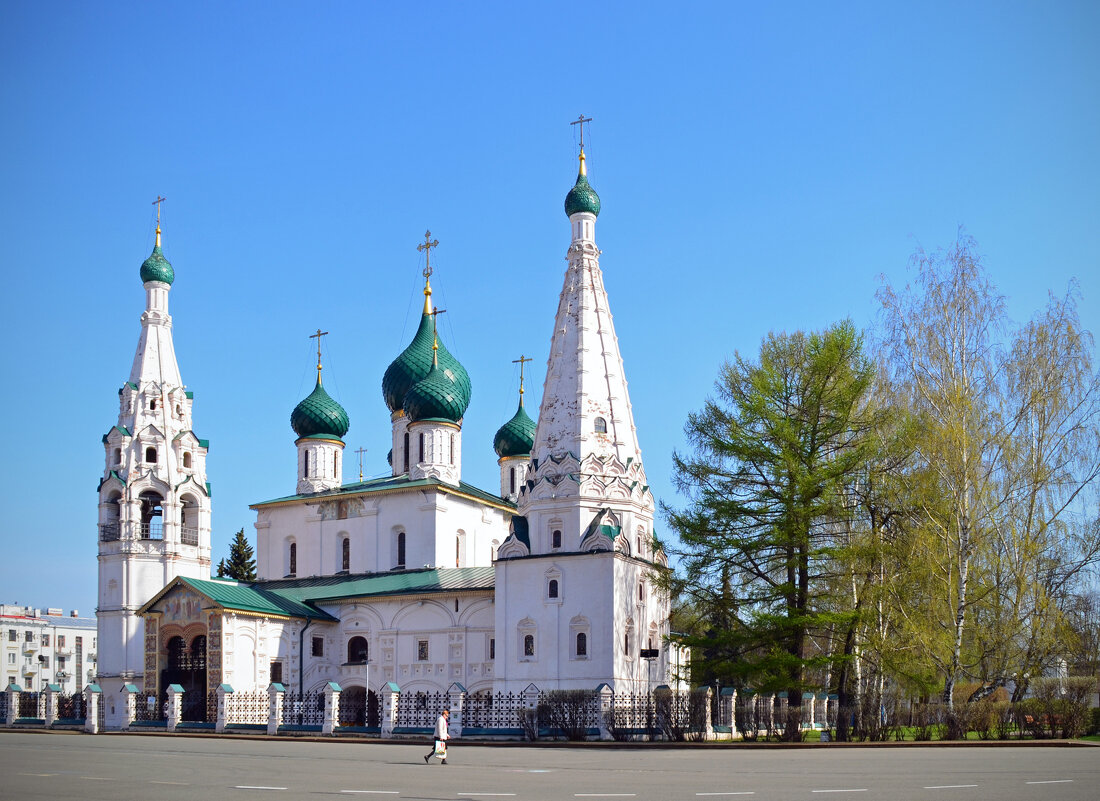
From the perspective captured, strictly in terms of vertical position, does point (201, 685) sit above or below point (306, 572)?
below

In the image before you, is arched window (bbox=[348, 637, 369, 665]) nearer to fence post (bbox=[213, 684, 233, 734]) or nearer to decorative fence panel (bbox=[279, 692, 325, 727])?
decorative fence panel (bbox=[279, 692, 325, 727])

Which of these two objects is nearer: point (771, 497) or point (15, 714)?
point (771, 497)

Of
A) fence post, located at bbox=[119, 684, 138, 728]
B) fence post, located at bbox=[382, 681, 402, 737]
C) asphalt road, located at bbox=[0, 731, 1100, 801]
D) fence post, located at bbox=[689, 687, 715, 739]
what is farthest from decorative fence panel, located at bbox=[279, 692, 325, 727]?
fence post, located at bbox=[689, 687, 715, 739]

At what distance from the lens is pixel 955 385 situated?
77.8 ft

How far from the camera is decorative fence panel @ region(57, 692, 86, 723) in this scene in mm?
32844

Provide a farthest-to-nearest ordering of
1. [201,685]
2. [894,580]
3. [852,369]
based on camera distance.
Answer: [201,685], [852,369], [894,580]

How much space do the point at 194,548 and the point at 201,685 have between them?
4.88 meters

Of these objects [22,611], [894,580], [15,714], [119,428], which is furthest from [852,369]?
[22,611]

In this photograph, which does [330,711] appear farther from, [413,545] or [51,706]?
[51,706]

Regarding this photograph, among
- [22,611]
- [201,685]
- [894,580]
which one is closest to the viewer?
[894,580]

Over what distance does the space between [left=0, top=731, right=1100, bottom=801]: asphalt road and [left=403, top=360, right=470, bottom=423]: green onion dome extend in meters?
17.4

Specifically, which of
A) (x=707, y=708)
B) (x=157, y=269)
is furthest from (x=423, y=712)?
(x=157, y=269)

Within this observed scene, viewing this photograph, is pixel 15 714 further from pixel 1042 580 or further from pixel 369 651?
pixel 1042 580

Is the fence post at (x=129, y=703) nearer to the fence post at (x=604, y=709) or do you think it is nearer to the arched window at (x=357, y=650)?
the arched window at (x=357, y=650)
